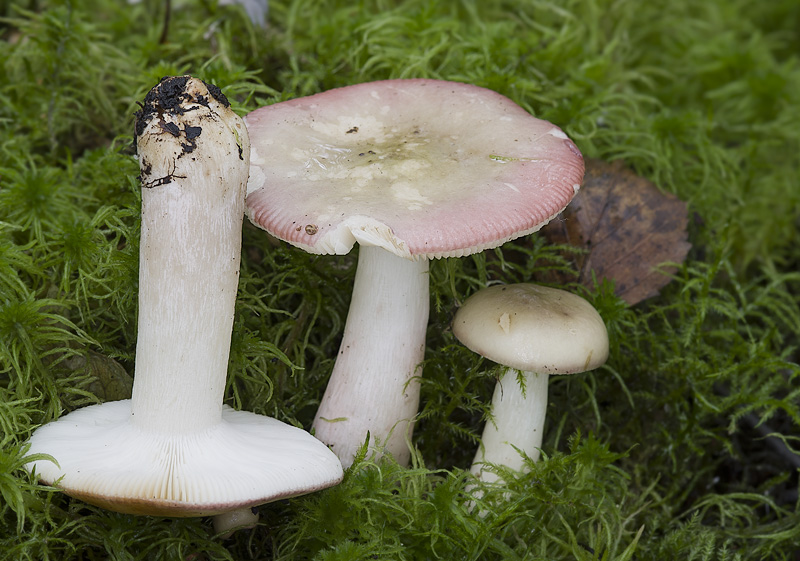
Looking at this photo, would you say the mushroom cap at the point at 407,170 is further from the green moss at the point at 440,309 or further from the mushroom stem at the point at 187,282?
the green moss at the point at 440,309

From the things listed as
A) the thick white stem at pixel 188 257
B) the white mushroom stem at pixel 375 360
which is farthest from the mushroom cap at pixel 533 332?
the thick white stem at pixel 188 257

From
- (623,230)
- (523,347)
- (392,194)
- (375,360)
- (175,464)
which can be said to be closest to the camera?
(175,464)

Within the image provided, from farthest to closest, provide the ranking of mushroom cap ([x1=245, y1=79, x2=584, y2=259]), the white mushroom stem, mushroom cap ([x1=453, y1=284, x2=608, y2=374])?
the white mushroom stem < mushroom cap ([x1=453, y1=284, x2=608, y2=374]) < mushroom cap ([x1=245, y1=79, x2=584, y2=259])

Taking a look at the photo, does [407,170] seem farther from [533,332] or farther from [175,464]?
[175,464]

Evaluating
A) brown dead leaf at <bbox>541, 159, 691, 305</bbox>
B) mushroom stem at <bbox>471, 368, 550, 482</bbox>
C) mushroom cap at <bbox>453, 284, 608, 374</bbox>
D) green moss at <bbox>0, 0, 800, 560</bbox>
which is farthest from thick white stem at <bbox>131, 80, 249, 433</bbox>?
brown dead leaf at <bbox>541, 159, 691, 305</bbox>

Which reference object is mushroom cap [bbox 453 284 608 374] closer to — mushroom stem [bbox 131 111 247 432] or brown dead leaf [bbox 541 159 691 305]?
brown dead leaf [bbox 541 159 691 305]

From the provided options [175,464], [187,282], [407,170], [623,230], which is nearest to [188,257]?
[187,282]
